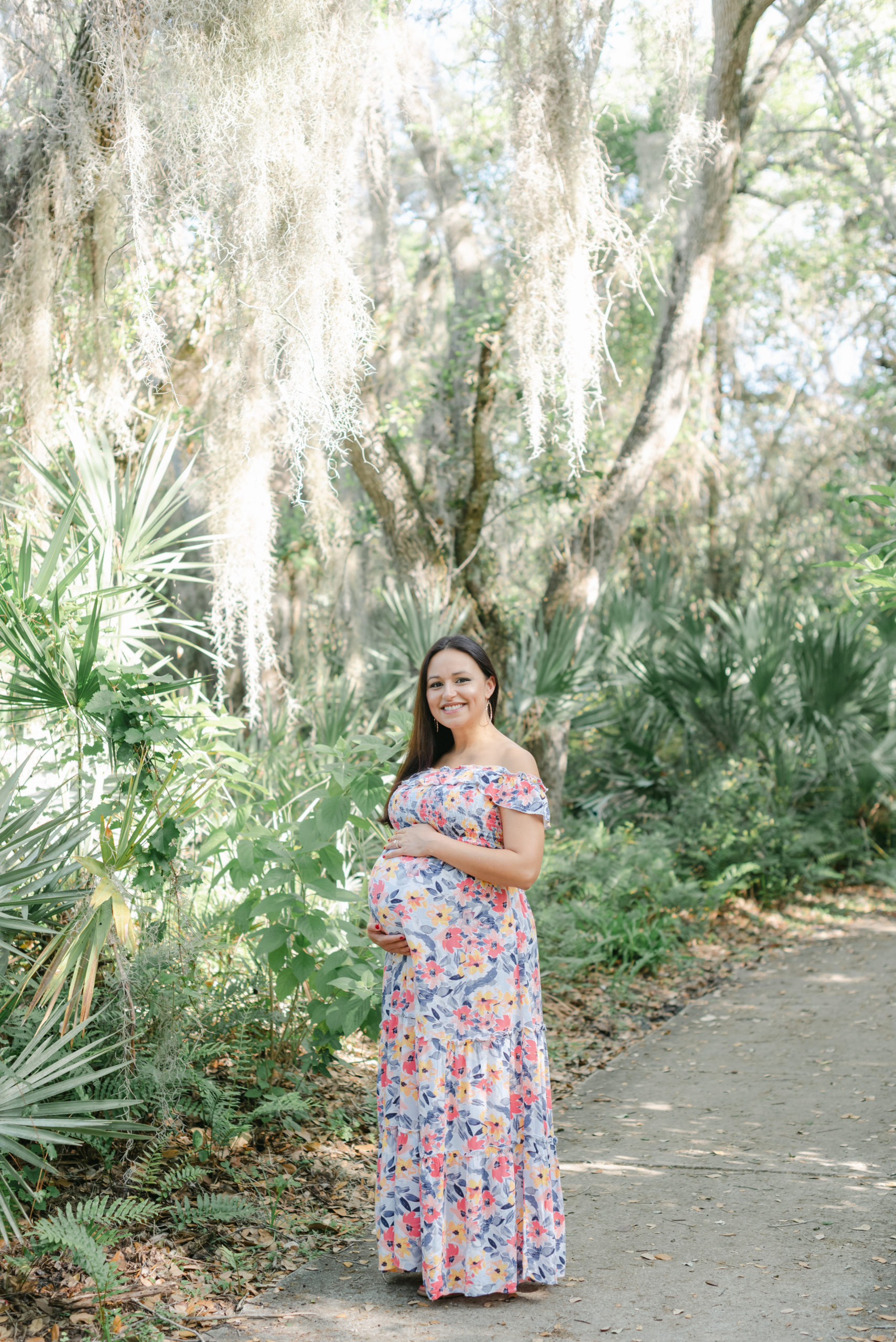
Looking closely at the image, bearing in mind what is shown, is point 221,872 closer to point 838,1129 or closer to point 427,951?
point 427,951

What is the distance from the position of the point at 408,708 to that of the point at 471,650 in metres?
4.63

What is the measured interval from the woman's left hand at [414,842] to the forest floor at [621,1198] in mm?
1214

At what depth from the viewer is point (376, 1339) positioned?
292 cm

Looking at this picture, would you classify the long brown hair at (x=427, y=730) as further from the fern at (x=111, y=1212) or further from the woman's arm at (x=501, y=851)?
the fern at (x=111, y=1212)

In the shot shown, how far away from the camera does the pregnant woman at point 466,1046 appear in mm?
3068

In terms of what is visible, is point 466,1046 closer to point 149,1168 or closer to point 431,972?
point 431,972

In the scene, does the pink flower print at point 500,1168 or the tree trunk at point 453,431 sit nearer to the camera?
the pink flower print at point 500,1168

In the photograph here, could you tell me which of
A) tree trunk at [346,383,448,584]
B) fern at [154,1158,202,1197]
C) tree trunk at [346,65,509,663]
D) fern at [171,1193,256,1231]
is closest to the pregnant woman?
fern at [171,1193,256,1231]

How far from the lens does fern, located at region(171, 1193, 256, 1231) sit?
351 cm

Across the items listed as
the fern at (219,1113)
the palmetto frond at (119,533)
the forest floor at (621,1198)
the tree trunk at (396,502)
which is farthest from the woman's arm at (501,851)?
the tree trunk at (396,502)

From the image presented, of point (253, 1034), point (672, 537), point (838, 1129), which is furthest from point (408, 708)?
point (672, 537)

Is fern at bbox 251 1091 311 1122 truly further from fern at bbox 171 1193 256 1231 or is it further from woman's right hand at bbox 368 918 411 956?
woman's right hand at bbox 368 918 411 956

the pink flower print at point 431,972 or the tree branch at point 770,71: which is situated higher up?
the tree branch at point 770,71

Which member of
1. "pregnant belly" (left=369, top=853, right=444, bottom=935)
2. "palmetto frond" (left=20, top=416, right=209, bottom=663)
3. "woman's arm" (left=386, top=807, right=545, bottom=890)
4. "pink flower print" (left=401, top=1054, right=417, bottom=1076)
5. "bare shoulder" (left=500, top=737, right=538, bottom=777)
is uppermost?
"palmetto frond" (left=20, top=416, right=209, bottom=663)
